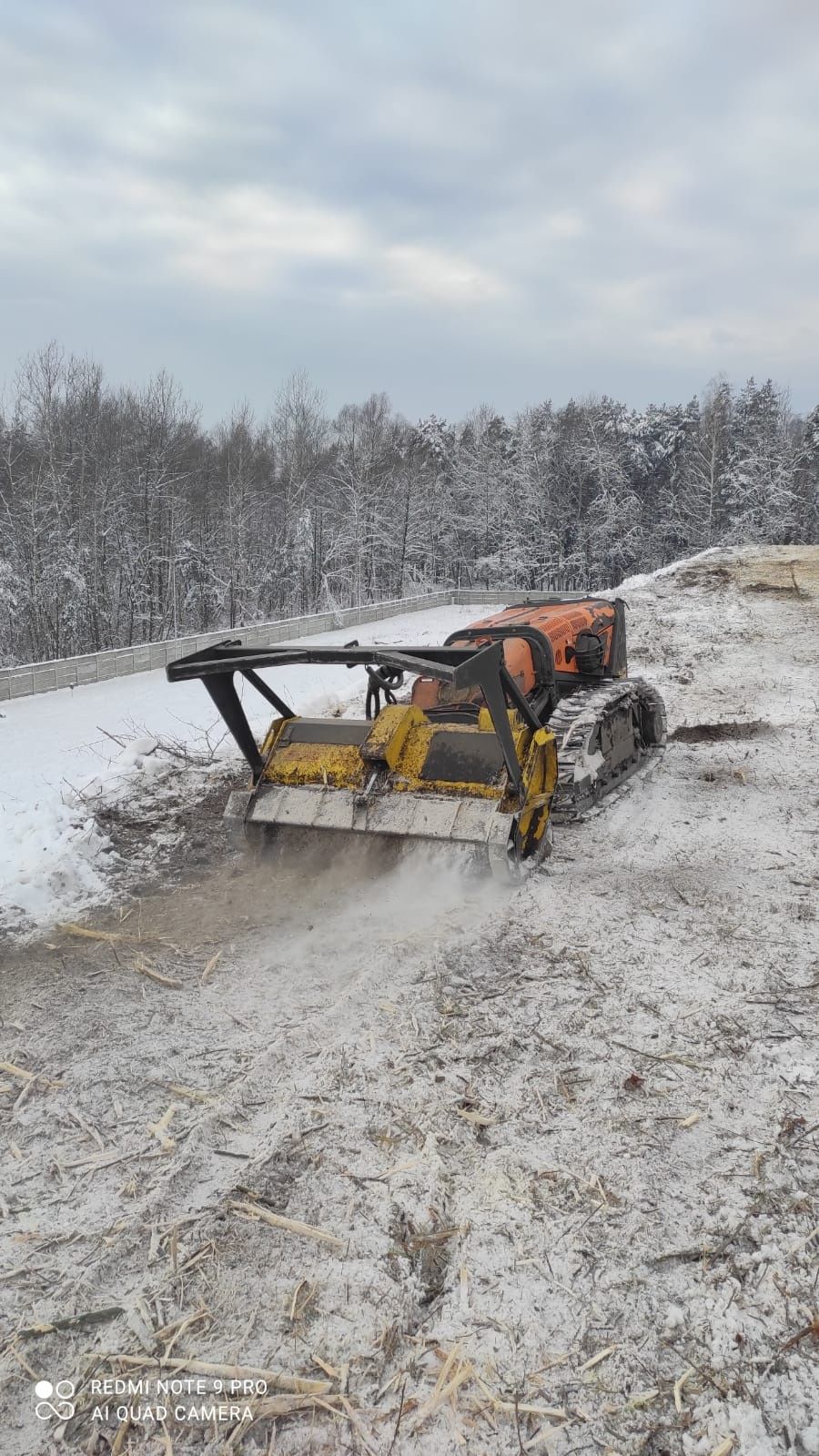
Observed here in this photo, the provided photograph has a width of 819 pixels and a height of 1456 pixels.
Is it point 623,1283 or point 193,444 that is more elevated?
point 193,444

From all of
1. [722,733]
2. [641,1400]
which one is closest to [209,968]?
[641,1400]

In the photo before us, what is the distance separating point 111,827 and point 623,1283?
5.87 m

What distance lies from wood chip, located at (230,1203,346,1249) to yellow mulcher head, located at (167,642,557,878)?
2874 millimetres

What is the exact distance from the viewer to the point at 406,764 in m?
6.34

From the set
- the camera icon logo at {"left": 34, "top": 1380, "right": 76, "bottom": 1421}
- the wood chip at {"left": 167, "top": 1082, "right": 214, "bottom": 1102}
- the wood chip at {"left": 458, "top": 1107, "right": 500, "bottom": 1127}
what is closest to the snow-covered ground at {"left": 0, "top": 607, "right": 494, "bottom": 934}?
the wood chip at {"left": 167, "top": 1082, "right": 214, "bottom": 1102}

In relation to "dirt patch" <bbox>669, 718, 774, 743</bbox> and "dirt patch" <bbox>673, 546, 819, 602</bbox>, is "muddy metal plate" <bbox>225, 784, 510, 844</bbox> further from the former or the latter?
"dirt patch" <bbox>673, 546, 819, 602</bbox>

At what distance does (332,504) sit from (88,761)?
107ft

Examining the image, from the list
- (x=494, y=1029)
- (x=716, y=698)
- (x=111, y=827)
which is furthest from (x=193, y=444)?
(x=494, y=1029)

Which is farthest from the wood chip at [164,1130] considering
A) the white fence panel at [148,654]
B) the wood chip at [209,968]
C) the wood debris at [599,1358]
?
the white fence panel at [148,654]

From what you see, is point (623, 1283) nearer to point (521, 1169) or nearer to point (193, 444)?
point (521, 1169)

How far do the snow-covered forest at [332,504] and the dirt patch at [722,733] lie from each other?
26.4 meters

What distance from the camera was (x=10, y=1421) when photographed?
→ 2.44 m

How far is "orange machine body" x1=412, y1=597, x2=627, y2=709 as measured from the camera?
779 cm

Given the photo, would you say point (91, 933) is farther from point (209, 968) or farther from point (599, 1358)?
point (599, 1358)
